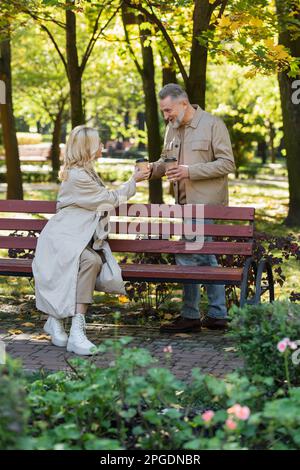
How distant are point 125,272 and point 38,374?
6.18 feet

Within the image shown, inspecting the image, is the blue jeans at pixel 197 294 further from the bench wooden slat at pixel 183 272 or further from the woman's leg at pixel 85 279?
the woman's leg at pixel 85 279

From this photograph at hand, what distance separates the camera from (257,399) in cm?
421

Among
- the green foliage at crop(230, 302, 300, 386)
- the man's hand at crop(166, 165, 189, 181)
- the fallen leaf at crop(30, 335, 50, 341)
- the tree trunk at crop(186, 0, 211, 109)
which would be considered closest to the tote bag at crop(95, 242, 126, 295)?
the fallen leaf at crop(30, 335, 50, 341)

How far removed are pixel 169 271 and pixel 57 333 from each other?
99 cm

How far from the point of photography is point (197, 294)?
291 inches

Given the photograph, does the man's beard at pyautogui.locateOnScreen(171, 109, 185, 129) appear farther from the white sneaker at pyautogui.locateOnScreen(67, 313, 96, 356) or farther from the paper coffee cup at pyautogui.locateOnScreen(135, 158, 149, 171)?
the white sneaker at pyautogui.locateOnScreen(67, 313, 96, 356)

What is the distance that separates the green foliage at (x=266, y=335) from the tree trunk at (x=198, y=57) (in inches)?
221

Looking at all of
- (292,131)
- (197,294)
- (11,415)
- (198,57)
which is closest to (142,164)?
(197,294)

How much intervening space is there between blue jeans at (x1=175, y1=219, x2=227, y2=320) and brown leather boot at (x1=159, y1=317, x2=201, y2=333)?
0.12ft

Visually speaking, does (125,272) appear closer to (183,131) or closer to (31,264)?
(31,264)

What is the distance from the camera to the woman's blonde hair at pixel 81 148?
658 centimetres

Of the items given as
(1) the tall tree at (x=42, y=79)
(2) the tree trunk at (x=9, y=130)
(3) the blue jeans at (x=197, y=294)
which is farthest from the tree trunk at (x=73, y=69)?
(1) the tall tree at (x=42, y=79)

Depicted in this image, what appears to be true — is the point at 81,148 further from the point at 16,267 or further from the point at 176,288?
the point at 176,288

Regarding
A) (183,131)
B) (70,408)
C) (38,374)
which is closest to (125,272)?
(183,131)
